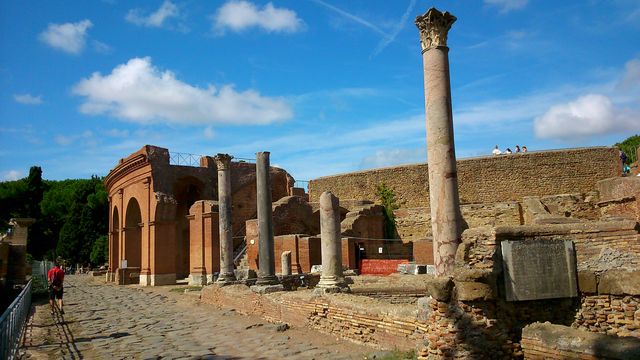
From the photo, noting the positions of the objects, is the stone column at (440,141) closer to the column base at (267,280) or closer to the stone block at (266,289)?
the stone block at (266,289)

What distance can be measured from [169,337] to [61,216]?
54011mm

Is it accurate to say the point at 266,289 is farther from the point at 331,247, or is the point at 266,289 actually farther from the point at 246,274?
the point at 246,274

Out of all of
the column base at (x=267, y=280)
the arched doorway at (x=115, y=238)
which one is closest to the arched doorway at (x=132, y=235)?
the arched doorway at (x=115, y=238)

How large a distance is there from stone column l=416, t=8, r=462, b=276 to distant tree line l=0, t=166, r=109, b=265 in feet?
153

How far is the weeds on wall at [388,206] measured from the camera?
34312mm

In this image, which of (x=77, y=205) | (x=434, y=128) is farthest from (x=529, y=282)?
(x=77, y=205)

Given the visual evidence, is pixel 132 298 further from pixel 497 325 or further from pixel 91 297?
pixel 497 325

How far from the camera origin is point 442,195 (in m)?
8.12

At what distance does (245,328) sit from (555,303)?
6716 millimetres

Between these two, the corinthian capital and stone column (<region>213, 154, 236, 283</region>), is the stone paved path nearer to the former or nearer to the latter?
stone column (<region>213, 154, 236, 283</region>)

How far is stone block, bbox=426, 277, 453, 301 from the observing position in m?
7.00

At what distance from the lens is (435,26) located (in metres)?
8.53

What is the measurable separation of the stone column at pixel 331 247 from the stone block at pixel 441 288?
5.20 metres

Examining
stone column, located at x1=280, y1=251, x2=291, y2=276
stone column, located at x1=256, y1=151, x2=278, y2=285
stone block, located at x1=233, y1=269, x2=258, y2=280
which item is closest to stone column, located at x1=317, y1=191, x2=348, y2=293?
stone column, located at x1=256, y1=151, x2=278, y2=285
